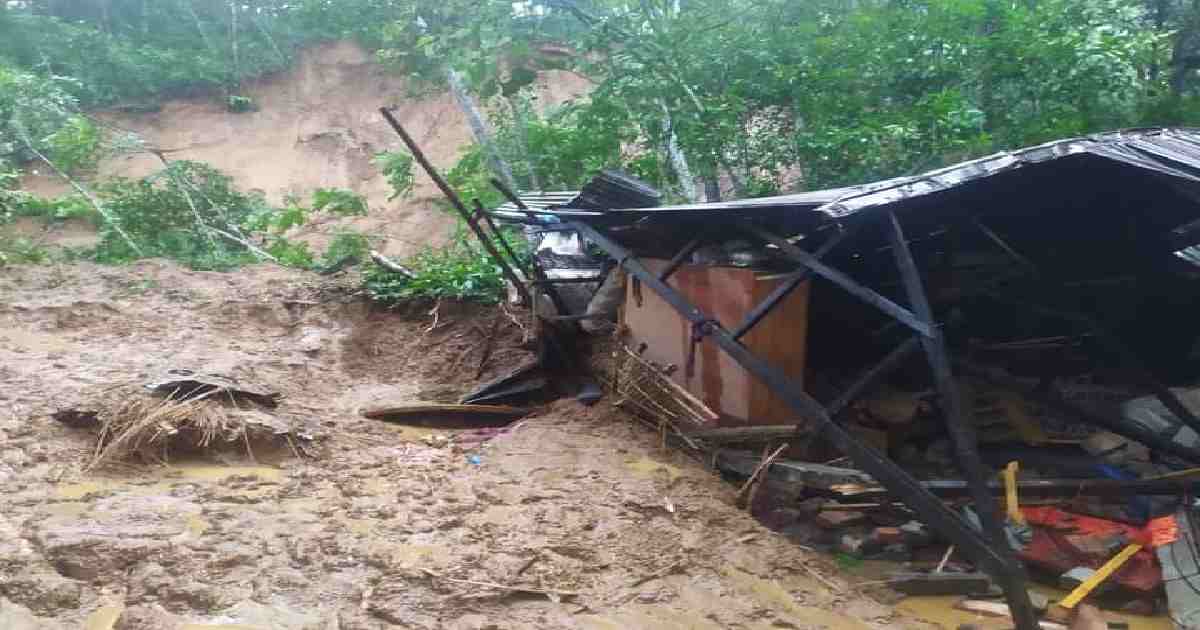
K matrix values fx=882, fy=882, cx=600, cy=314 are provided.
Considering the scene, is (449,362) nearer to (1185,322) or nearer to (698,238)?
(698,238)

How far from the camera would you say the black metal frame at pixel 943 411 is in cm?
399

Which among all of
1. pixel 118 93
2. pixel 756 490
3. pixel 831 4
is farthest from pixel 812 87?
pixel 118 93

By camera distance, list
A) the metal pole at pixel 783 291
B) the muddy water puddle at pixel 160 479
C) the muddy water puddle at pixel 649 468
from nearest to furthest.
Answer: the metal pole at pixel 783 291 < the muddy water puddle at pixel 160 479 < the muddy water puddle at pixel 649 468

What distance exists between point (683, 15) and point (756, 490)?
24.1ft

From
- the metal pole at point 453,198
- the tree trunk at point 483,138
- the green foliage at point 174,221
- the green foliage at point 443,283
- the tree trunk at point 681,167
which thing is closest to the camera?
the metal pole at point 453,198

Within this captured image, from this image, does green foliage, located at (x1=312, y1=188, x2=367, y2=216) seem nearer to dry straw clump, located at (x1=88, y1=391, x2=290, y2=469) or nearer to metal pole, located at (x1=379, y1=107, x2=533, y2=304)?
metal pole, located at (x1=379, y1=107, x2=533, y2=304)

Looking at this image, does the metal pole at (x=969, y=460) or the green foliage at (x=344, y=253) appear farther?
the green foliage at (x=344, y=253)

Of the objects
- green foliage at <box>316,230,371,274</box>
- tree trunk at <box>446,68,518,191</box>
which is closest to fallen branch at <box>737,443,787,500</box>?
green foliage at <box>316,230,371,274</box>

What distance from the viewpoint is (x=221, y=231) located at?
517 inches

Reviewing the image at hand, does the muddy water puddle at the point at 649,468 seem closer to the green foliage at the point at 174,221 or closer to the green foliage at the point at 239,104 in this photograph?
the green foliage at the point at 174,221

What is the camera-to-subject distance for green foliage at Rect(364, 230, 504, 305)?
32.3 feet

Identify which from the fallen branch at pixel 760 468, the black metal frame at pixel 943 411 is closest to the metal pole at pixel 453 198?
the black metal frame at pixel 943 411

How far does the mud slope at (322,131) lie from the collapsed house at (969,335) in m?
11.9

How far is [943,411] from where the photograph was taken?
4.66 meters
